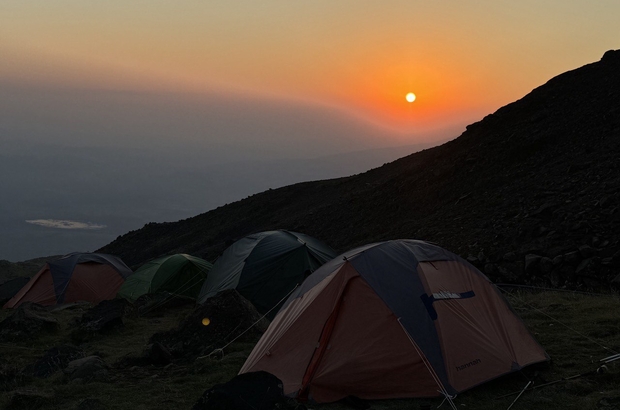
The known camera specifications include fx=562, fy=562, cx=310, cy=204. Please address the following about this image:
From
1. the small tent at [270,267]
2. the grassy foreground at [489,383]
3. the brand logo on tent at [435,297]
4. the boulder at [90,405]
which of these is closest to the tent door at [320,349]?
the grassy foreground at [489,383]

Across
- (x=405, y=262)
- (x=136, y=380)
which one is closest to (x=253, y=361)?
(x=136, y=380)

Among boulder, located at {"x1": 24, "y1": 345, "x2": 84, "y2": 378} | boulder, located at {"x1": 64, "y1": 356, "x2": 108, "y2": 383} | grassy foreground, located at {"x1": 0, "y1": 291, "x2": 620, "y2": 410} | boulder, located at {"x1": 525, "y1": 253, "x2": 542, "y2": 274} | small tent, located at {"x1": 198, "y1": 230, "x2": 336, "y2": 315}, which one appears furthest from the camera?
boulder, located at {"x1": 525, "y1": 253, "x2": 542, "y2": 274}

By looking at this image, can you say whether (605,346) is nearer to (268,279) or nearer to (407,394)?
(407,394)

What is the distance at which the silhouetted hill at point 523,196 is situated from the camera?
51.9ft

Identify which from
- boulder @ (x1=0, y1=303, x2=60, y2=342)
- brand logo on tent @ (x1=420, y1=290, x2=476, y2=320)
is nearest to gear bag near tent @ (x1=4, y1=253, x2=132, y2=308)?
boulder @ (x1=0, y1=303, x2=60, y2=342)

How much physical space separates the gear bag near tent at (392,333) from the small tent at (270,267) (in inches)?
194

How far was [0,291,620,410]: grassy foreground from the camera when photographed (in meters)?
7.38

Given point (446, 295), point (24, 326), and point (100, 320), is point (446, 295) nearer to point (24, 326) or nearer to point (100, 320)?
point (100, 320)

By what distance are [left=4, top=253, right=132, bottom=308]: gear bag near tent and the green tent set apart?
228 centimetres

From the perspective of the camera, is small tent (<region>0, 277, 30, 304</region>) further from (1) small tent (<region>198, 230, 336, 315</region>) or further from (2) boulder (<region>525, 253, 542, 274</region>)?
(2) boulder (<region>525, 253, 542, 274</region>)

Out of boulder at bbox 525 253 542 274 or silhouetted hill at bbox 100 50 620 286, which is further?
Result: silhouetted hill at bbox 100 50 620 286

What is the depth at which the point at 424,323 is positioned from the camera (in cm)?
781

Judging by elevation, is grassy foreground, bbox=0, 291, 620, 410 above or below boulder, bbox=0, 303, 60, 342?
below

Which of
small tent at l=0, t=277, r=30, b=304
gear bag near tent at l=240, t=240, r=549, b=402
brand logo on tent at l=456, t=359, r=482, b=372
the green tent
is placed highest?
small tent at l=0, t=277, r=30, b=304
